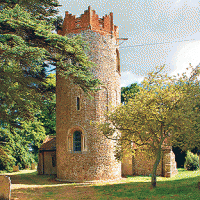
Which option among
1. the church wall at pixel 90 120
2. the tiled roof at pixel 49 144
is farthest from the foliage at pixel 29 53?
the tiled roof at pixel 49 144

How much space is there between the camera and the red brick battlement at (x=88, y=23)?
61.2 ft

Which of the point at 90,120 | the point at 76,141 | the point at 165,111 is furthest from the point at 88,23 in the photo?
the point at 165,111

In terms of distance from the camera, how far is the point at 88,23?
18578 mm

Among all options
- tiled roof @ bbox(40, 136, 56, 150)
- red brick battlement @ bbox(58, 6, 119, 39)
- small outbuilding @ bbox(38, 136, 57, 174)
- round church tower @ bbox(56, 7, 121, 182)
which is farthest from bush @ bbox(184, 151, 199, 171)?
red brick battlement @ bbox(58, 6, 119, 39)

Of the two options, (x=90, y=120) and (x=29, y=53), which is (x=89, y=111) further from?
(x=29, y=53)

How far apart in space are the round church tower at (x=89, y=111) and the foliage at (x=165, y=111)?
14.7ft

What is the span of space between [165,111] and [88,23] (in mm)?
10003

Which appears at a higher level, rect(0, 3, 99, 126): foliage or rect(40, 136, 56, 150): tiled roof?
rect(0, 3, 99, 126): foliage

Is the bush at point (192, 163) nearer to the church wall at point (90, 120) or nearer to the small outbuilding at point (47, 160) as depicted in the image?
the church wall at point (90, 120)

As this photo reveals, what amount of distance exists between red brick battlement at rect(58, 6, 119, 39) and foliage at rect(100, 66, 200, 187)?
7726 millimetres

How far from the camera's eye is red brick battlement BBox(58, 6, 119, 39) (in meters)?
18.6

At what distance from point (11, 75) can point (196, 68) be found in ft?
32.4

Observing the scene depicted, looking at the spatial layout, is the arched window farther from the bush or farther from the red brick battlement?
the bush

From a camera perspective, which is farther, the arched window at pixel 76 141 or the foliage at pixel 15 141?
the foliage at pixel 15 141
